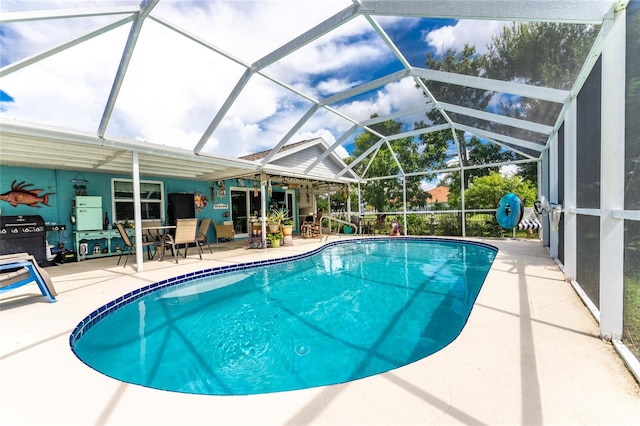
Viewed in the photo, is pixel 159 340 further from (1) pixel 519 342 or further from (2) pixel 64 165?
(2) pixel 64 165

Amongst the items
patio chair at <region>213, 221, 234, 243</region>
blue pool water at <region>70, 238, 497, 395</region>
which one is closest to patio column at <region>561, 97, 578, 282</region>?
blue pool water at <region>70, 238, 497, 395</region>

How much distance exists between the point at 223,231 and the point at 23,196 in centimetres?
521

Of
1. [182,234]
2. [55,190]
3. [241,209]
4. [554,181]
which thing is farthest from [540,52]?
[55,190]

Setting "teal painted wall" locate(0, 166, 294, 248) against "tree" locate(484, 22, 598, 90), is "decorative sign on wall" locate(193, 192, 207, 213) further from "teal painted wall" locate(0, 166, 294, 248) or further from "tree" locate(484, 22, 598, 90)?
"tree" locate(484, 22, 598, 90)

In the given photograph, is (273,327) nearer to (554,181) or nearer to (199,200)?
(554,181)

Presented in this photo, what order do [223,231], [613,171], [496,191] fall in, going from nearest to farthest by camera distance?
1. [613,171]
2. [223,231]
3. [496,191]

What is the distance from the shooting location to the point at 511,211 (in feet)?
17.0

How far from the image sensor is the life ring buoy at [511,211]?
5.12m

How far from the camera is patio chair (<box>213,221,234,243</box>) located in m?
9.97

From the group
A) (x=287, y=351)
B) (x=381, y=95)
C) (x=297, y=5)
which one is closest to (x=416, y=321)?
(x=287, y=351)

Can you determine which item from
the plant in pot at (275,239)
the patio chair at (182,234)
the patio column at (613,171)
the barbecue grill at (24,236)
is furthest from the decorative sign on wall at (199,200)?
the patio column at (613,171)

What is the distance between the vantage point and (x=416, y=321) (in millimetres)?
3305

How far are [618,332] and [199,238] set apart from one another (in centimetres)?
762

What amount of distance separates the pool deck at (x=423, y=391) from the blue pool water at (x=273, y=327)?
0.45 metres
